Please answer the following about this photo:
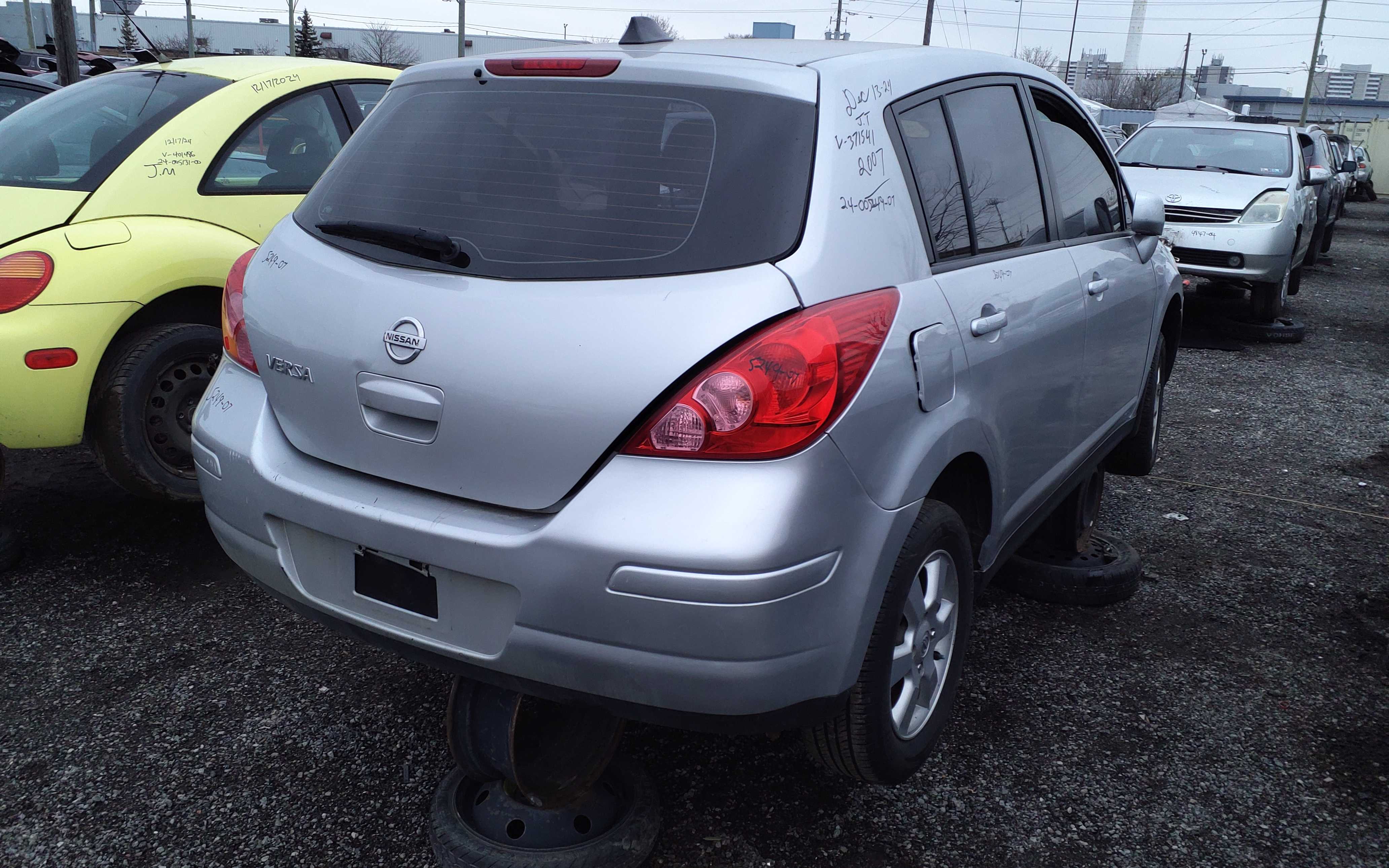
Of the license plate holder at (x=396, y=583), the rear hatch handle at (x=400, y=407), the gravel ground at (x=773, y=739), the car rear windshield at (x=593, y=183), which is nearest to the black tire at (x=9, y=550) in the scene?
the gravel ground at (x=773, y=739)

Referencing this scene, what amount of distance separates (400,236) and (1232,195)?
8934 mm

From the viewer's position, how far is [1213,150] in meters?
10.4

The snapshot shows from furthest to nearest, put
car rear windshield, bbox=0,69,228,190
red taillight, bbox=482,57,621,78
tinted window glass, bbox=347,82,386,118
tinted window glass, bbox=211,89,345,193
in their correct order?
tinted window glass, bbox=347,82,386,118 → tinted window glass, bbox=211,89,345,193 → car rear windshield, bbox=0,69,228,190 → red taillight, bbox=482,57,621,78

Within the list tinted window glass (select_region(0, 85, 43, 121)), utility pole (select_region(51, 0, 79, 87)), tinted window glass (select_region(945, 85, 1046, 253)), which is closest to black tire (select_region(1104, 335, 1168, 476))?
tinted window glass (select_region(945, 85, 1046, 253))

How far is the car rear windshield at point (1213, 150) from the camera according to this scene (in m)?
10.1

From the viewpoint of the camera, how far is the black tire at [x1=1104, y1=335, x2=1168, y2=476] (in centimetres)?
441

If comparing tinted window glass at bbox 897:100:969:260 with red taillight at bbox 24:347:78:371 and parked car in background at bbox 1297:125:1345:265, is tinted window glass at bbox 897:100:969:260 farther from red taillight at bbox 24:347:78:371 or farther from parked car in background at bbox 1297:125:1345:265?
parked car in background at bbox 1297:125:1345:265

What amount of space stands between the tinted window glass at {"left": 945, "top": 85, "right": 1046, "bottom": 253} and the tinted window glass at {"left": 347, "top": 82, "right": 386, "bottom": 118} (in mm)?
2979

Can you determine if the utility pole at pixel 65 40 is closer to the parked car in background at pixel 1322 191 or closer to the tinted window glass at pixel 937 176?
the tinted window glass at pixel 937 176

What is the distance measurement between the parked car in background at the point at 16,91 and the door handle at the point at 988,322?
6.80 meters

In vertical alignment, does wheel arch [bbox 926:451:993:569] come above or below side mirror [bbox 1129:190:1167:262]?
below

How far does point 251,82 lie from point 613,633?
3596mm

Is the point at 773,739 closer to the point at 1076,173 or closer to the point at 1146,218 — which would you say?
the point at 1076,173

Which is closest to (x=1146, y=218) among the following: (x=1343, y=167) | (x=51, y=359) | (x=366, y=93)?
(x=366, y=93)
